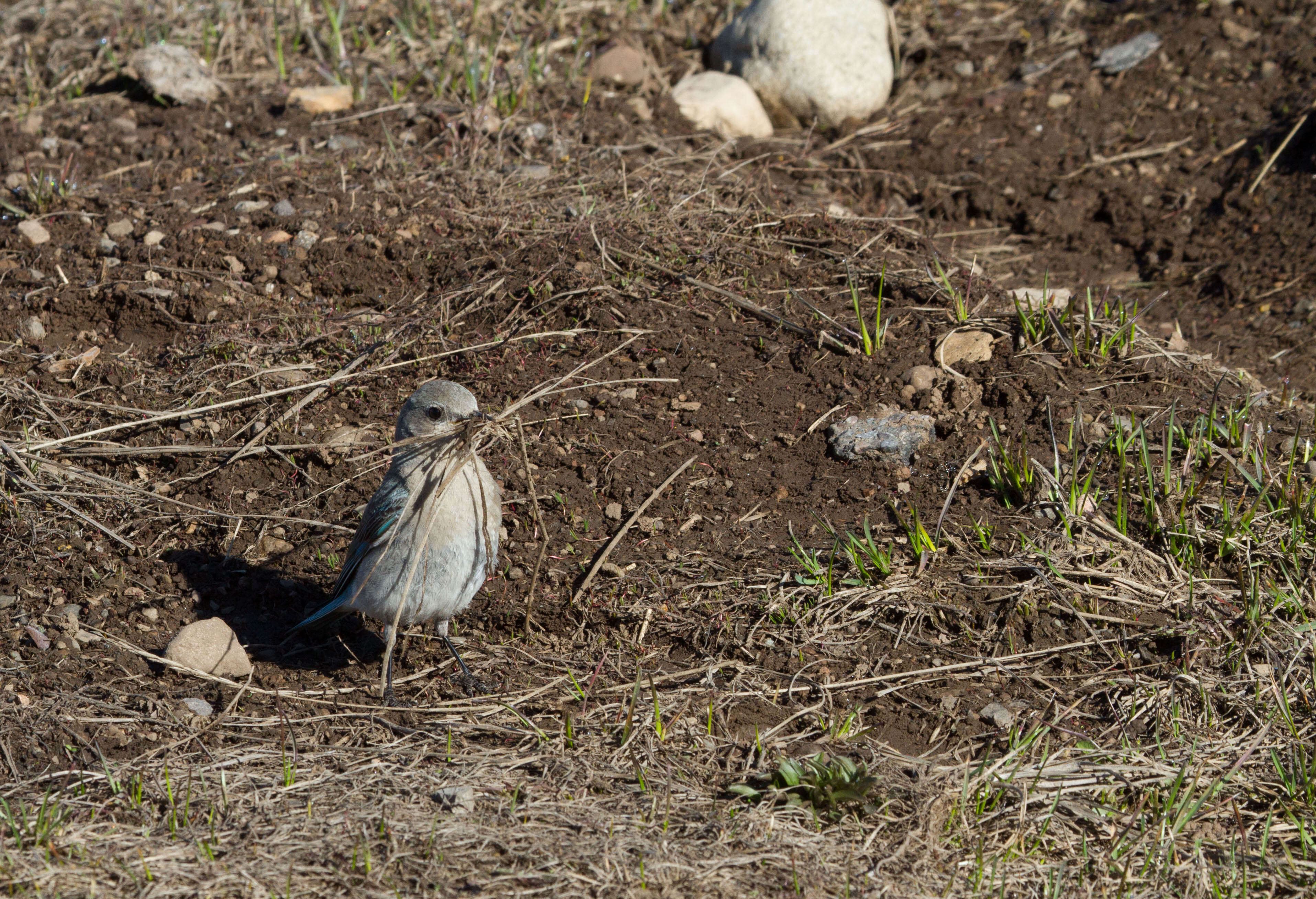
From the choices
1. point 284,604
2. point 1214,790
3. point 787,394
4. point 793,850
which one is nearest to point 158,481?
point 284,604

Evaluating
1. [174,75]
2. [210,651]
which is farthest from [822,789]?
[174,75]

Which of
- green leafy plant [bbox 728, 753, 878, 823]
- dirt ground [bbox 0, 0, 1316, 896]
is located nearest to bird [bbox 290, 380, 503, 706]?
dirt ground [bbox 0, 0, 1316, 896]

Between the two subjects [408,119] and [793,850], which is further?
[408,119]

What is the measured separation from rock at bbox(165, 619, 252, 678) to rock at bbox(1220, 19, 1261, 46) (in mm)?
8177

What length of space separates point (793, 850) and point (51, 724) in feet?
8.58

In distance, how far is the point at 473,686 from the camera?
432 cm

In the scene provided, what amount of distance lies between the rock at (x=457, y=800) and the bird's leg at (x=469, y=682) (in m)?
0.66

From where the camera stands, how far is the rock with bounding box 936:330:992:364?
5.66 metres

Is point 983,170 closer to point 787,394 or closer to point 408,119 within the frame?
point 787,394

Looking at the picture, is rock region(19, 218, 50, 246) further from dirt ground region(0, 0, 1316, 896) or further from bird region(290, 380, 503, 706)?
bird region(290, 380, 503, 706)

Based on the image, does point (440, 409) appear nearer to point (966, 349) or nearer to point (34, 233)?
point (966, 349)

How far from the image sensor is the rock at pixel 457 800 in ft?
11.7

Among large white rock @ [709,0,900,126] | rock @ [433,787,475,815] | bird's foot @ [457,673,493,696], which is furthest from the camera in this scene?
large white rock @ [709,0,900,126]

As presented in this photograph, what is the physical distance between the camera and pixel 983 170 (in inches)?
314
